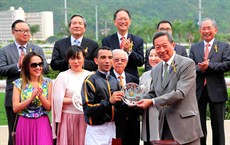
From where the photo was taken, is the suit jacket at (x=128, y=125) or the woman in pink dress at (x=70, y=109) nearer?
the suit jacket at (x=128, y=125)

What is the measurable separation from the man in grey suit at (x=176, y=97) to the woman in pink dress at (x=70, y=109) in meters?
1.18

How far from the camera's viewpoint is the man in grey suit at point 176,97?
4320 mm

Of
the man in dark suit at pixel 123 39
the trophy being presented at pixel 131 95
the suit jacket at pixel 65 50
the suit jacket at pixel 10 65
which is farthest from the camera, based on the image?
the man in dark suit at pixel 123 39

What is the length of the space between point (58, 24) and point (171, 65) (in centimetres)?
5177

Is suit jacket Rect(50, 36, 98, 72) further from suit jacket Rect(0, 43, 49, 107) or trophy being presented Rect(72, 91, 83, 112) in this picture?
trophy being presented Rect(72, 91, 83, 112)

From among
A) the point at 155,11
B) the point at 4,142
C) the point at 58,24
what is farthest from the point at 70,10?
the point at 4,142

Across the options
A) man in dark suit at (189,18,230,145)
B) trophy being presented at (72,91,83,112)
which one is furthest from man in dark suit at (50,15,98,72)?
man in dark suit at (189,18,230,145)

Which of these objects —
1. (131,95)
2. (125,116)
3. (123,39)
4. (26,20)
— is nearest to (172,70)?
(131,95)

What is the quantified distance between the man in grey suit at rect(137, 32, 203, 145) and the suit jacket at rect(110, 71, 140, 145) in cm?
66

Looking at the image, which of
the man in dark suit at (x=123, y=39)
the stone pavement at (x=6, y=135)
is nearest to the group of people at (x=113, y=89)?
the man in dark suit at (x=123, y=39)

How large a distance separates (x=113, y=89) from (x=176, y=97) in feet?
2.62

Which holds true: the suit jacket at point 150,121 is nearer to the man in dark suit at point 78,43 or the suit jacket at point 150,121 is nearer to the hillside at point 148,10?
the man in dark suit at point 78,43

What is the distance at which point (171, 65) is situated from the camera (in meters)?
4.40

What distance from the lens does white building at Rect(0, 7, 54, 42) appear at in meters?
51.2
